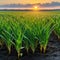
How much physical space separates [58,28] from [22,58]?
6.37 feet

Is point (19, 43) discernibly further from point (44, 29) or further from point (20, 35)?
point (44, 29)

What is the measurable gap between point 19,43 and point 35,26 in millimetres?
822

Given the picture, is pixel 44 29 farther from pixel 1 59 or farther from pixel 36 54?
pixel 1 59

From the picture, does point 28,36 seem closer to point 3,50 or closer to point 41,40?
point 41,40

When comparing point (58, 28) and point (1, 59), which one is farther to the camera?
point (58, 28)

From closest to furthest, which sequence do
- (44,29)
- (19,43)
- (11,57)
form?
(19,43)
(11,57)
(44,29)

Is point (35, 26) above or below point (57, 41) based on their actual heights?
above

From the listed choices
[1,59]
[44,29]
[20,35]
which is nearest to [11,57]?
[1,59]

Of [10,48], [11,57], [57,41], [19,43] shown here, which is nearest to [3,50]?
[10,48]

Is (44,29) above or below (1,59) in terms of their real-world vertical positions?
above

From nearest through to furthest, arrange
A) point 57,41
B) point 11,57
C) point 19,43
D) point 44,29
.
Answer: point 19,43
point 11,57
point 44,29
point 57,41

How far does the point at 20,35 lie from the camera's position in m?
3.97

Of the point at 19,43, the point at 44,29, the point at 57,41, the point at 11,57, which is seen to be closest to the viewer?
the point at 19,43

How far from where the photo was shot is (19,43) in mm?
3869
